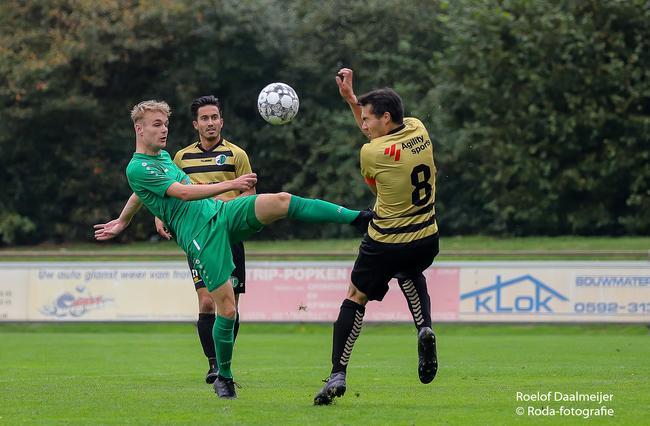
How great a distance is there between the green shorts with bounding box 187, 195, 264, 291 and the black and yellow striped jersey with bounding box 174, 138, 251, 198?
75.5 inches

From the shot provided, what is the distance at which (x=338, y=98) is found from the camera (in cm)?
3747

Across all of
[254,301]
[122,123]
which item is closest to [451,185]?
[122,123]

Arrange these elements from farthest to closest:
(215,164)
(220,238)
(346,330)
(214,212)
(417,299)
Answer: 1. (215,164)
2. (417,299)
3. (214,212)
4. (220,238)
5. (346,330)

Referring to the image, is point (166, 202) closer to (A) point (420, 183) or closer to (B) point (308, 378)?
(A) point (420, 183)

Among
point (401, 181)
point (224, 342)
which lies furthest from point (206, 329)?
point (401, 181)

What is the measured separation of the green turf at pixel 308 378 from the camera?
7402 millimetres

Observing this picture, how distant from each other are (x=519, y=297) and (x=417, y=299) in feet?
34.9

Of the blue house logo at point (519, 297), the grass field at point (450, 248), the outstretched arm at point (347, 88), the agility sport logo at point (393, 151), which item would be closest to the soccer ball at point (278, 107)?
the outstretched arm at point (347, 88)

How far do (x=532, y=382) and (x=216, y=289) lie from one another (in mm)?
2845

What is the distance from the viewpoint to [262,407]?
784 cm

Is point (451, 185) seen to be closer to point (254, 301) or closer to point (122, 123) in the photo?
point (122, 123)

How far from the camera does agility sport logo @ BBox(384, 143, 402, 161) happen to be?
8023 mm

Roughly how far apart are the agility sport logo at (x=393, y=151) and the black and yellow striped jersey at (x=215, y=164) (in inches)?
104

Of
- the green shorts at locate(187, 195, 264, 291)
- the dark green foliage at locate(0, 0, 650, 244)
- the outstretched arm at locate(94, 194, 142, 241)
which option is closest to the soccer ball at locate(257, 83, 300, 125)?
the outstretched arm at locate(94, 194, 142, 241)
